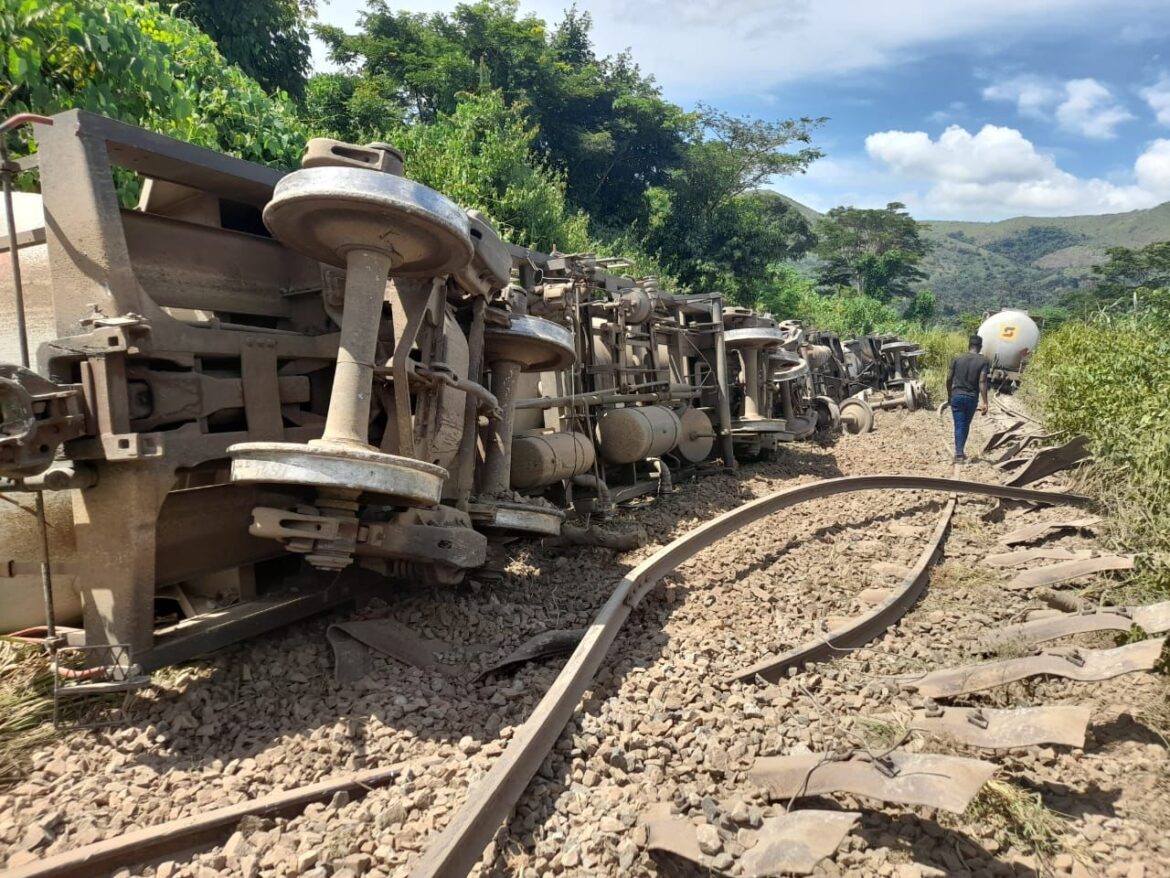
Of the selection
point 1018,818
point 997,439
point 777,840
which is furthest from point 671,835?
point 997,439

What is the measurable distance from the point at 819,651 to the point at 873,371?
66.2ft

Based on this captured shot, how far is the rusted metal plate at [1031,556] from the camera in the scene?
18.3ft

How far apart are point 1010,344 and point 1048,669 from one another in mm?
20179

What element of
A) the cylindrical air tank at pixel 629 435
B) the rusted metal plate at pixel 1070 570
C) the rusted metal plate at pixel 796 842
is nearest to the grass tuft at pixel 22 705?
the rusted metal plate at pixel 796 842

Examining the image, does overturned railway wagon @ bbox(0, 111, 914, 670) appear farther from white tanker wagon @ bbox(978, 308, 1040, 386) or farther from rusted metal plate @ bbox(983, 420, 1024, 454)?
white tanker wagon @ bbox(978, 308, 1040, 386)

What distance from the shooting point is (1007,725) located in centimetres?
285

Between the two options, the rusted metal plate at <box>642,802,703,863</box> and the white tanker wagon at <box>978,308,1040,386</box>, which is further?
the white tanker wagon at <box>978,308,1040,386</box>

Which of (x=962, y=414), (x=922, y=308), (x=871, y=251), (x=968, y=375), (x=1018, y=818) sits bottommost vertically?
(x=1018, y=818)

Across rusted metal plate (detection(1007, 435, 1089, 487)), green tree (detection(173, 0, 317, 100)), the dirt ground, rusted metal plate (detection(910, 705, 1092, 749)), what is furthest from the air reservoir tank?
rusted metal plate (detection(910, 705, 1092, 749))

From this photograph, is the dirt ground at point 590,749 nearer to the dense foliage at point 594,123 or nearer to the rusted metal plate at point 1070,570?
the rusted metal plate at point 1070,570

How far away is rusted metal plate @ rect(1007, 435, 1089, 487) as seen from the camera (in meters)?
8.15

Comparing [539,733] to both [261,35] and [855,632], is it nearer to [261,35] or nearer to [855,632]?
[855,632]

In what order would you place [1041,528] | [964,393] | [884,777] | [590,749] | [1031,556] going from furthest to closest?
[964,393] < [1041,528] < [1031,556] < [590,749] < [884,777]

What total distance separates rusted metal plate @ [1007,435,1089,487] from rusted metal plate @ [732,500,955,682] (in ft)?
11.6
